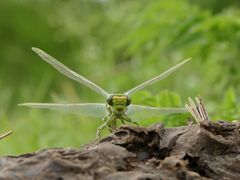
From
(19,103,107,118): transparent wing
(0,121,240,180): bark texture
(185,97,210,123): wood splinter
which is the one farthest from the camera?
(19,103,107,118): transparent wing

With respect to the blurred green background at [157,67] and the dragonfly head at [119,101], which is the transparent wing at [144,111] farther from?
the blurred green background at [157,67]

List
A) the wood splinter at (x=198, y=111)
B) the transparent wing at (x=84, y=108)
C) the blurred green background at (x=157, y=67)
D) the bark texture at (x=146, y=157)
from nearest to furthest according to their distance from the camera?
the bark texture at (x=146, y=157), the wood splinter at (x=198, y=111), the transparent wing at (x=84, y=108), the blurred green background at (x=157, y=67)

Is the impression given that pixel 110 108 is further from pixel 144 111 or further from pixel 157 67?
pixel 157 67

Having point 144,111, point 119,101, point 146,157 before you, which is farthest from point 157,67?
point 146,157

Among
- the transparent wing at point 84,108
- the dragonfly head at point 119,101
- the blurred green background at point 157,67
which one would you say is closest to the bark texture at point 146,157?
the dragonfly head at point 119,101

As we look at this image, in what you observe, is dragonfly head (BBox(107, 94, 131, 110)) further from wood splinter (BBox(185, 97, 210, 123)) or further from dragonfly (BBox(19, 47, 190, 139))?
wood splinter (BBox(185, 97, 210, 123))

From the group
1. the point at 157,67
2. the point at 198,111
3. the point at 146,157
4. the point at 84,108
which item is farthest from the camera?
the point at 157,67

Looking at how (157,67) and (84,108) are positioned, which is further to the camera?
(157,67)

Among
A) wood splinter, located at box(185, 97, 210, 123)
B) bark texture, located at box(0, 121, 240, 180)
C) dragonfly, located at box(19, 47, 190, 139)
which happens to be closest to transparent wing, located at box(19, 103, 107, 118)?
dragonfly, located at box(19, 47, 190, 139)

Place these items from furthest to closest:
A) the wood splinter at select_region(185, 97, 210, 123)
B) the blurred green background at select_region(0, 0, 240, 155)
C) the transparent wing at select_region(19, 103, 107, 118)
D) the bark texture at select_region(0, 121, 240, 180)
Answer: the blurred green background at select_region(0, 0, 240, 155)
the transparent wing at select_region(19, 103, 107, 118)
the wood splinter at select_region(185, 97, 210, 123)
the bark texture at select_region(0, 121, 240, 180)
